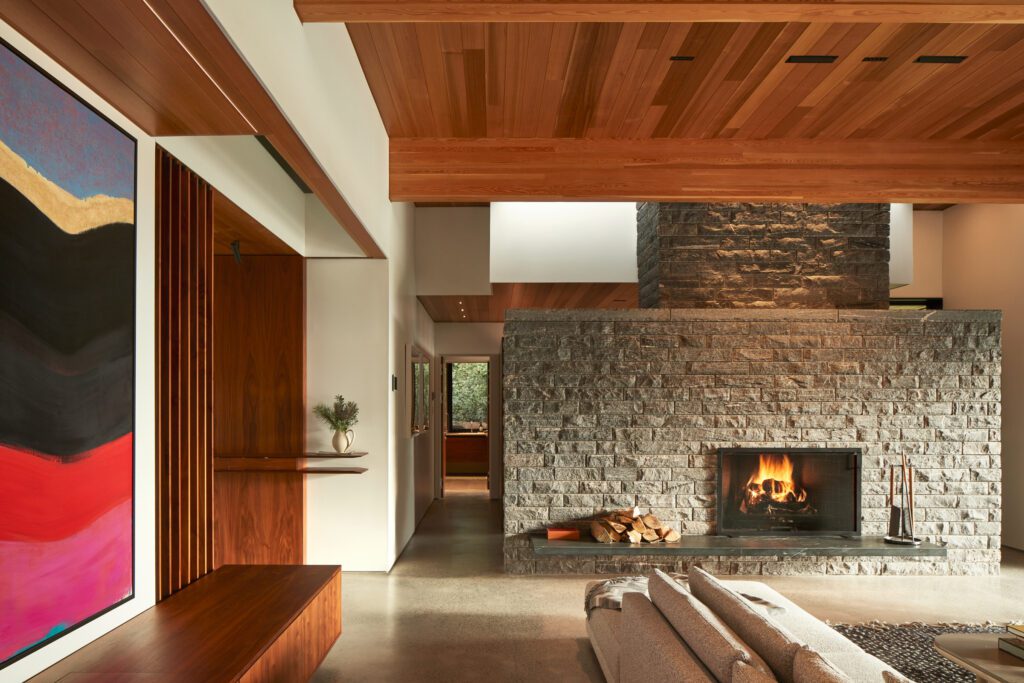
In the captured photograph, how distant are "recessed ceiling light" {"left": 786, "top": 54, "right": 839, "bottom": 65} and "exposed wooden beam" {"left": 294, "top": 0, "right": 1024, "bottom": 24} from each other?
0.89 metres

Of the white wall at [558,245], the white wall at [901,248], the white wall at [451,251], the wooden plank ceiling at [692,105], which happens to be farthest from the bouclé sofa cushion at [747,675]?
the white wall at [451,251]

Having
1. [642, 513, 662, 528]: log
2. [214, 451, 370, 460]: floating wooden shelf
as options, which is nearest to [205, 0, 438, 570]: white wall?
[214, 451, 370, 460]: floating wooden shelf

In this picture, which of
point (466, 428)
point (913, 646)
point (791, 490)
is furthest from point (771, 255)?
point (466, 428)

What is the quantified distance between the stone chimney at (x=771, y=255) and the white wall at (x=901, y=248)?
97 centimetres

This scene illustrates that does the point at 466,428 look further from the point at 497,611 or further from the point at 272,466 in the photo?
the point at 497,611

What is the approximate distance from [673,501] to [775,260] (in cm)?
200

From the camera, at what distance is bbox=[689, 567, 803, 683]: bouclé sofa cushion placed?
80.5 inches

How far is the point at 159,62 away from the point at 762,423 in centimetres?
481

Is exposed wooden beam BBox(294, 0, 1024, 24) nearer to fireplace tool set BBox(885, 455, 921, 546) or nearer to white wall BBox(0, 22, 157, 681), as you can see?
white wall BBox(0, 22, 157, 681)

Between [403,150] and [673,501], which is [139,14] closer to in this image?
[403,150]

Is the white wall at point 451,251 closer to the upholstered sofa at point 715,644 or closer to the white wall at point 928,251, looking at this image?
the white wall at point 928,251

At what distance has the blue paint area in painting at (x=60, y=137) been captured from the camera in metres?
1.96

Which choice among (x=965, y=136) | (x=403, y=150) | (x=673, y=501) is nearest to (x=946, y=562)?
(x=673, y=501)

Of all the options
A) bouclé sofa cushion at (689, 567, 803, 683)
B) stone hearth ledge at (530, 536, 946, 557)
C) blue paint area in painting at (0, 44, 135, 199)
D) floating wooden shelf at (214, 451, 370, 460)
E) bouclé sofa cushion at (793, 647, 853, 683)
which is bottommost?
stone hearth ledge at (530, 536, 946, 557)
